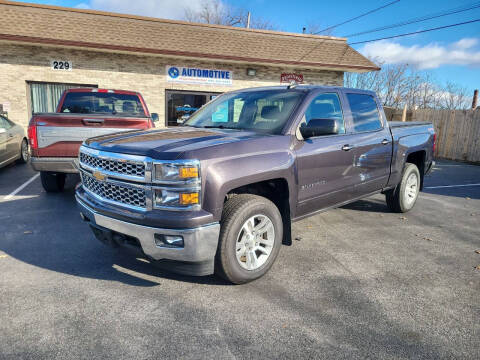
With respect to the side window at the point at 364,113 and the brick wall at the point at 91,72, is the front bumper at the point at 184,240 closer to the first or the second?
the side window at the point at 364,113

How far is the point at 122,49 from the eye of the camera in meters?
12.5

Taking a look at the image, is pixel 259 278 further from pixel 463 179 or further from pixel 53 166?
pixel 463 179

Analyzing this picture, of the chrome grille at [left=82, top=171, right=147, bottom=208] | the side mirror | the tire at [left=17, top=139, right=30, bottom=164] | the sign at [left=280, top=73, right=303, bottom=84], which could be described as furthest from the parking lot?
the sign at [left=280, top=73, right=303, bottom=84]

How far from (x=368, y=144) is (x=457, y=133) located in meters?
13.3

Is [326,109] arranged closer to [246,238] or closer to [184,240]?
[246,238]

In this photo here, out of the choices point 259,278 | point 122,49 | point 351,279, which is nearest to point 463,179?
point 351,279

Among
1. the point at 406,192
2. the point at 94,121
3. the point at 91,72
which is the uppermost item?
the point at 91,72

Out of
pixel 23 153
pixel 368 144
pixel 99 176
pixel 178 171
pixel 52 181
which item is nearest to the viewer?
pixel 178 171

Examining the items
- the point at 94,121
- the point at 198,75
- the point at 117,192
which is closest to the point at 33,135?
the point at 94,121

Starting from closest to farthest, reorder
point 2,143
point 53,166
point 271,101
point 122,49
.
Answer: point 271,101 → point 53,166 → point 2,143 → point 122,49

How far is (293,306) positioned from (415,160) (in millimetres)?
4410

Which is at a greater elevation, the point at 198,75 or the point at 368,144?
the point at 198,75

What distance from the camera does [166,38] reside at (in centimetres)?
1390

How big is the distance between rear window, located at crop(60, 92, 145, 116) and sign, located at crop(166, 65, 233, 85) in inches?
282
